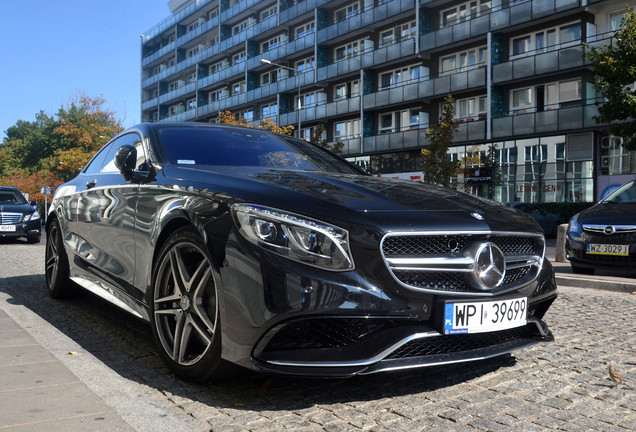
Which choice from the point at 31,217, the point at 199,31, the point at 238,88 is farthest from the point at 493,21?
the point at 199,31

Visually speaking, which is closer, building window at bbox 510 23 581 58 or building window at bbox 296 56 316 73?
building window at bbox 510 23 581 58

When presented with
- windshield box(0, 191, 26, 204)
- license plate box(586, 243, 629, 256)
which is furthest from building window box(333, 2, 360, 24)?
license plate box(586, 243, 629, 256)

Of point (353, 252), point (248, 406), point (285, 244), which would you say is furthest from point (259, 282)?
point (248, 406)

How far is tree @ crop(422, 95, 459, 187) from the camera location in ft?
93.2

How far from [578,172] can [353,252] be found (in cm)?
2699

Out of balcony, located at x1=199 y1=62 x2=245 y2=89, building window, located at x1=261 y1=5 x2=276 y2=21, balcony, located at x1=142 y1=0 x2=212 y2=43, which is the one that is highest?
balcony, located at x1=142 y1=0 x2=212 y2=43

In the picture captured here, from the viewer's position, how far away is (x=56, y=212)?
6.00 meters

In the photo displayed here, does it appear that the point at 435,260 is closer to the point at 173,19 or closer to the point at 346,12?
the point at 346,12

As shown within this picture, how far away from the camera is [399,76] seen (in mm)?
35250

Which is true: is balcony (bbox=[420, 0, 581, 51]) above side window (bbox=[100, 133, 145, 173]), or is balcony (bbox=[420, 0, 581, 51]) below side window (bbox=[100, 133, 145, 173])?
above

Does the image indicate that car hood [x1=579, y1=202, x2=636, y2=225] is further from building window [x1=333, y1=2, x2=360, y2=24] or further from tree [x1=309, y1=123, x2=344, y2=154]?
building window [x1=333, y1=2, x2=360, y2=24]

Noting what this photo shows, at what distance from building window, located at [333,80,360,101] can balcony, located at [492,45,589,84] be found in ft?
34.1

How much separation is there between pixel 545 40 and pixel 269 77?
2255cm

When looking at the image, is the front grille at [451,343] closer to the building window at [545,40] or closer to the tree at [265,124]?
the building window at [545,40]
